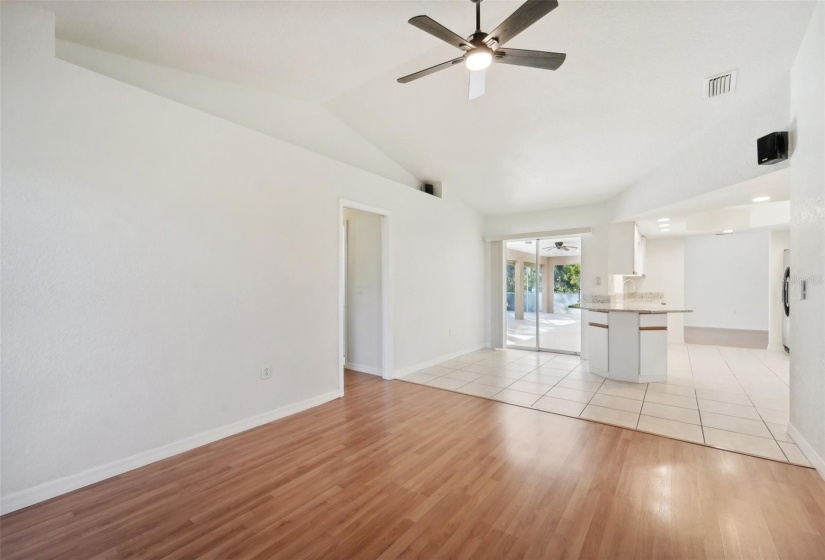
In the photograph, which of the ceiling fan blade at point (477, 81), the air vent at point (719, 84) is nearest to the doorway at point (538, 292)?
the air vent at point (719, 84)

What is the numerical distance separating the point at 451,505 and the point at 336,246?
2859 millimetres

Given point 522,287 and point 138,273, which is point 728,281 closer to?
point 522,287

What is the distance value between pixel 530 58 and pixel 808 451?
349cm

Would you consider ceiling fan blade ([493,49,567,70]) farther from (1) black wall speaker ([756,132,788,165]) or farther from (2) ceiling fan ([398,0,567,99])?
(1) black wall speaker ([756,132,788,165])

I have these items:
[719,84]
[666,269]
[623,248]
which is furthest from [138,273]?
[666,269]

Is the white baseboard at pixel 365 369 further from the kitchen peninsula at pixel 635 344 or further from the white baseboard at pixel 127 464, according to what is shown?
the kitchen peninsula at pixel 635 344

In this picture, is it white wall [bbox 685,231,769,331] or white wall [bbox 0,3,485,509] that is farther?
white wall [bbox 685,231,769,331]

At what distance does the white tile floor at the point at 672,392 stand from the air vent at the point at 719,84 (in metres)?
2.94

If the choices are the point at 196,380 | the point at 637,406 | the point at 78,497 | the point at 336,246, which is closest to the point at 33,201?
the point at 196,380

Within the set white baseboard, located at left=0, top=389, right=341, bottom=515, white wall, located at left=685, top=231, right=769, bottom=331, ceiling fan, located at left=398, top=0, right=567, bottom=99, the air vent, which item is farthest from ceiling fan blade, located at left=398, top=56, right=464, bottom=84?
white wall, located at left=685, top=231, right=769, bottom=331

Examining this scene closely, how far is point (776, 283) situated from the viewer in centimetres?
654

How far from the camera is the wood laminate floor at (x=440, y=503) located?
5.81ft

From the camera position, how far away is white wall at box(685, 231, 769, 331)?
340 inches

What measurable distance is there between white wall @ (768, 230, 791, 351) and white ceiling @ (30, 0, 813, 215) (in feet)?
14.4
